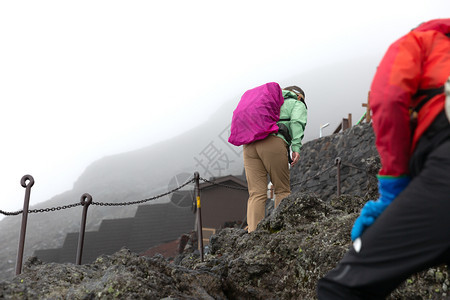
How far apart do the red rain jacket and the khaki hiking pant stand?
2829 mm

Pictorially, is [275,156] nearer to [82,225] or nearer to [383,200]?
[82,225]

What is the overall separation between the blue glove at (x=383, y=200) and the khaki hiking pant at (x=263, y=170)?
280 cm

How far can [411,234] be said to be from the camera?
4.04 ft

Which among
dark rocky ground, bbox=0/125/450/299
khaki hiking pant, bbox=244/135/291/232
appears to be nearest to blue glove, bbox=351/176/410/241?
dark rocky ground, bbox=0/125/450/299

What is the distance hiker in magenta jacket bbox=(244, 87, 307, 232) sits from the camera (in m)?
4.22

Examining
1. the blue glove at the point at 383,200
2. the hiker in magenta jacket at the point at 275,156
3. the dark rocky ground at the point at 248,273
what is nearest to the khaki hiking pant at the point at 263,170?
the hiker in magenta jacket at the point at 275,156

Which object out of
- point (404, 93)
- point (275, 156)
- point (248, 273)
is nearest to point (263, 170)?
point (275, 156)

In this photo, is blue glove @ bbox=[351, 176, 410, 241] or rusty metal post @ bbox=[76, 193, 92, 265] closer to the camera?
blue glove @ bbox=[351, 176, 410, 241]

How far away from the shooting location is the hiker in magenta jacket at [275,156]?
166 inches

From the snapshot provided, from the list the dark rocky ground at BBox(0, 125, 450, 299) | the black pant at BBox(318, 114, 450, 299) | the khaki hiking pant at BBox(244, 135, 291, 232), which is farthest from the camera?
the khaki hiking pant at BBox(244, 135, 291, 232)

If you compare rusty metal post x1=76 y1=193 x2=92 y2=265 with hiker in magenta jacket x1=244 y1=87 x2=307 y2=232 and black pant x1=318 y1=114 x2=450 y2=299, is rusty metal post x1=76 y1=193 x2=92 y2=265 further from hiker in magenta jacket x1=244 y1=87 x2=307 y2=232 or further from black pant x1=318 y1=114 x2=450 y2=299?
black pant x1=318 y1=114 x2=450 y2=299

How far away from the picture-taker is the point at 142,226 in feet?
82.9

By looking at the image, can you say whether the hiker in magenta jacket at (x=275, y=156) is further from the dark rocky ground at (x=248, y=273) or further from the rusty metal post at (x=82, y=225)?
A: the rusty metal post at (x=82, y=225)

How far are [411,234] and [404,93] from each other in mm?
492
